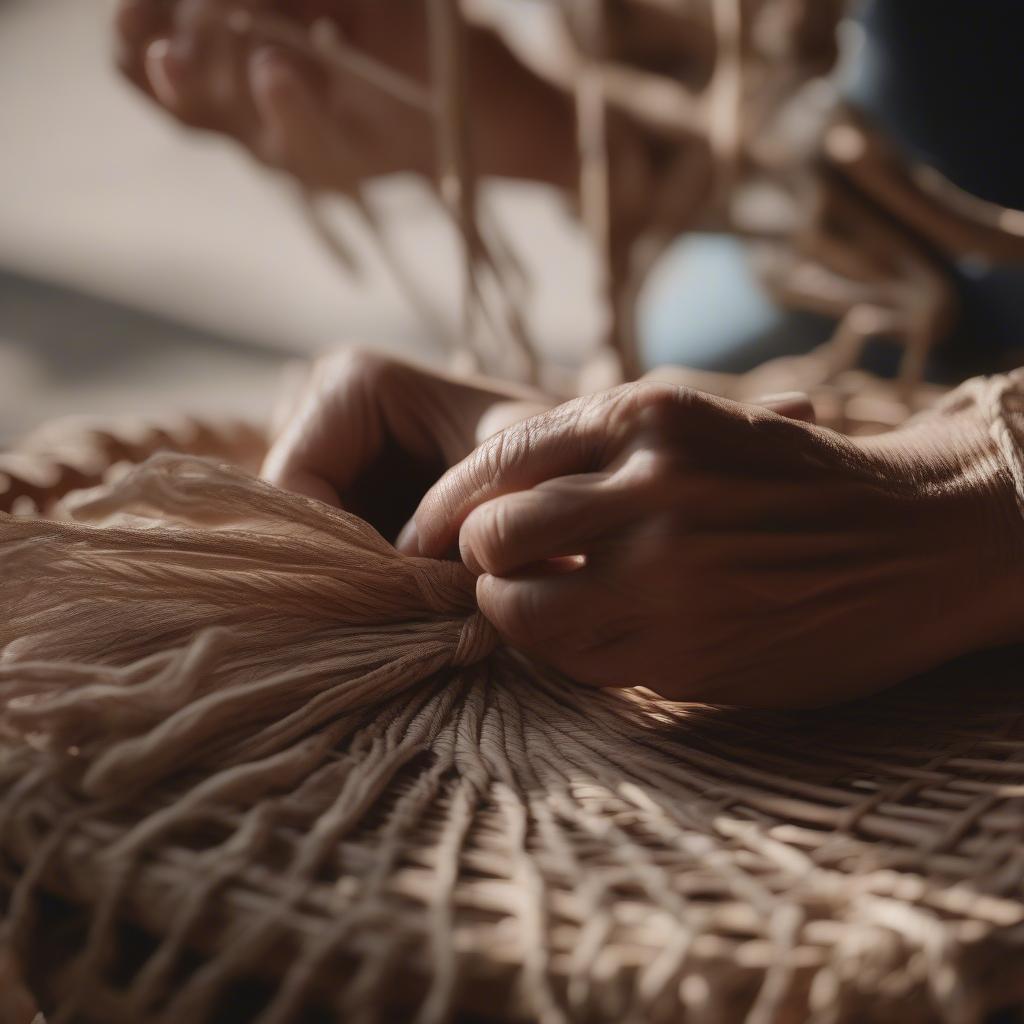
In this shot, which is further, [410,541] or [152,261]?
[152,261]

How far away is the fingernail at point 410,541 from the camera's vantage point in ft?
1.23

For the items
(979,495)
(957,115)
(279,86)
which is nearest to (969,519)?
(979,495)

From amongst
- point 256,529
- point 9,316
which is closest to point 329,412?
point 256,529

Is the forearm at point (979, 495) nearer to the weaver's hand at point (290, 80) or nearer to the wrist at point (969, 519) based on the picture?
the wrist at point (969, 519)

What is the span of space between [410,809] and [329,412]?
0.68 feet

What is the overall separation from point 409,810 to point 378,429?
206 mm

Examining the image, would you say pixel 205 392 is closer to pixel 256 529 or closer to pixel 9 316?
pixel 9 316

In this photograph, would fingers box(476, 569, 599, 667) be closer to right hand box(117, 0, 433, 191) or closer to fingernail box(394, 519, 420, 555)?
fingernail box(394, 519, 420, 555)

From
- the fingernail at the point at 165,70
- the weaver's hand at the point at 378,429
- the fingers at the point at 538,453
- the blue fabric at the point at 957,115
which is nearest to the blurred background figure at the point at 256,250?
the blue fabric at the point at 957,115

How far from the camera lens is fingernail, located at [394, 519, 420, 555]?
374 millimetres

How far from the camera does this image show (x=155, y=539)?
33cm

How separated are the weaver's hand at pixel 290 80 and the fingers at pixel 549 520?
432mm

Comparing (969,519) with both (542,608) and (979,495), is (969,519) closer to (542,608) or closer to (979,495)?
(979,495)

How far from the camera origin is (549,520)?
0.29 meters
